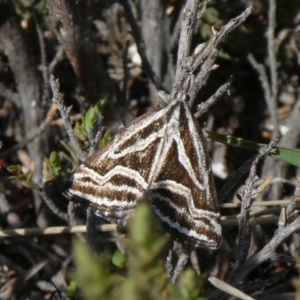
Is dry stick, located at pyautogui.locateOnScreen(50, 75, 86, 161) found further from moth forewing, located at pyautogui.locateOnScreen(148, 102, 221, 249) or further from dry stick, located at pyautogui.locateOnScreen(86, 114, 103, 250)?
moth forewing, located at pyautogui.locateOnScreen(148, 102, 221, 249)

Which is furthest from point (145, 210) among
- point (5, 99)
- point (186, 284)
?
point (5, 99)

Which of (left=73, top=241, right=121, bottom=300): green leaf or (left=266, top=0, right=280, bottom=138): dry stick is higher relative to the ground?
(left=73, top=241, right=121, bottom=300): green leaf

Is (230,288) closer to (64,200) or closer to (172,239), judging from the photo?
(172,239)

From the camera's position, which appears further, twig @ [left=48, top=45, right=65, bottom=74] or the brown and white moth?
twig @ [left=48, top=45, right=65, bottom=74]

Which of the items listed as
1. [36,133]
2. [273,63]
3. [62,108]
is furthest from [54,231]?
[273,63]

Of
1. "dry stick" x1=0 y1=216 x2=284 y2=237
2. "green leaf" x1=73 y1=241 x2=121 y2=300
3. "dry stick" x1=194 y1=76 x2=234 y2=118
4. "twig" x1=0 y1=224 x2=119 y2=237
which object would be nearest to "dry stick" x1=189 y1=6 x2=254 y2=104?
"dry stick" x1=194 y1=76 x2=234 y2=118

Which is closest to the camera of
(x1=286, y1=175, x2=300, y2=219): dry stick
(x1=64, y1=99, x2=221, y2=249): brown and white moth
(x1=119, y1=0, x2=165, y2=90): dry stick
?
(x1=286, y1=175, x2=300, y2=219): dry stick
